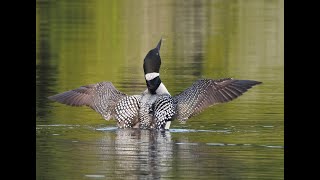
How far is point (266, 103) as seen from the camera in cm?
1466

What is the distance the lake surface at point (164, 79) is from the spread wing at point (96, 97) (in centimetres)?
17

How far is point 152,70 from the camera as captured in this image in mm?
14391

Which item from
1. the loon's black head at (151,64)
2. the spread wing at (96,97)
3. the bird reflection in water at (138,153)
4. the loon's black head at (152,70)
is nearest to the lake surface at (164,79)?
the bird reflection in water at (138,153)

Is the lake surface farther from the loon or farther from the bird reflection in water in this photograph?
the loon

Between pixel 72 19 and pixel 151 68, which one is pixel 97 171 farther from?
pixel 72 19

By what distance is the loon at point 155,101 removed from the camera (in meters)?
13.8

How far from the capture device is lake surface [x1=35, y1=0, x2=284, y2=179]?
443 inches

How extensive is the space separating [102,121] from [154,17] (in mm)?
13970

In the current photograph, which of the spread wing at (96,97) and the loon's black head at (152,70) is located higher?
the loon's black head at (152,70)

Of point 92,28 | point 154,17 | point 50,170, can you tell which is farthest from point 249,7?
point 50,170

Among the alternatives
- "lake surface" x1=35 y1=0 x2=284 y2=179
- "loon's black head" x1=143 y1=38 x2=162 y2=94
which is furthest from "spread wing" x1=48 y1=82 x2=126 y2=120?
"loon's black head" x1=143 y1=38 x2=162 y2=94

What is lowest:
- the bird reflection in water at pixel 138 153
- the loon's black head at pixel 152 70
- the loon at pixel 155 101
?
the bird reflection in water at pixel 138 153

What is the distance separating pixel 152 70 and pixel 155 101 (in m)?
0.67

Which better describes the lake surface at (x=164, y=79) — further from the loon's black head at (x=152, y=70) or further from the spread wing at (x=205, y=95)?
the loon's black head at (x=152, y=70)
